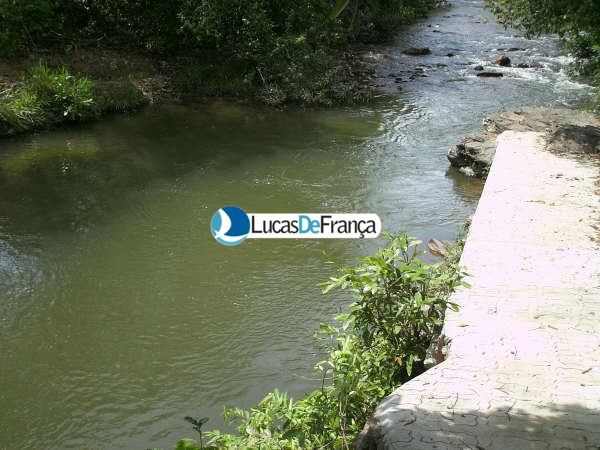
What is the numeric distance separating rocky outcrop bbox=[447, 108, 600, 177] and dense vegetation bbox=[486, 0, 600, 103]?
1134 mm

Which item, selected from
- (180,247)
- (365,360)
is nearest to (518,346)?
(365,360)

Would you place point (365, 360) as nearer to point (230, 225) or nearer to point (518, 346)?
point (518, 346)

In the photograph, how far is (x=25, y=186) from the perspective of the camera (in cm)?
850

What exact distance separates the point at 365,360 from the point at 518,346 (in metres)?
0.98

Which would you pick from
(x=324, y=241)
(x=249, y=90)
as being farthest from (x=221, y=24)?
(x=324, y=241)

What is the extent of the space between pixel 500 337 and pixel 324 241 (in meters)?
3.45

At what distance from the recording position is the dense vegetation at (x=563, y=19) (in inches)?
137

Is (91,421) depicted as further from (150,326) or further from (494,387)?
(494,387)

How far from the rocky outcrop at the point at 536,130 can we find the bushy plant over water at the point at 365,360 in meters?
4.89

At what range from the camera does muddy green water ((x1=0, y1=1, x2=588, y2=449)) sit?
4.70 m

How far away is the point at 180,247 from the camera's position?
6.92 metres

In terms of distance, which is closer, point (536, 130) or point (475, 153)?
point (475, 153)

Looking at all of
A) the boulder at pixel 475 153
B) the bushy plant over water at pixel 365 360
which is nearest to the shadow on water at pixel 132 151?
the boulder at pixel 475 153

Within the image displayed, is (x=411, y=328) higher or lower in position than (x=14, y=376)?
higher
